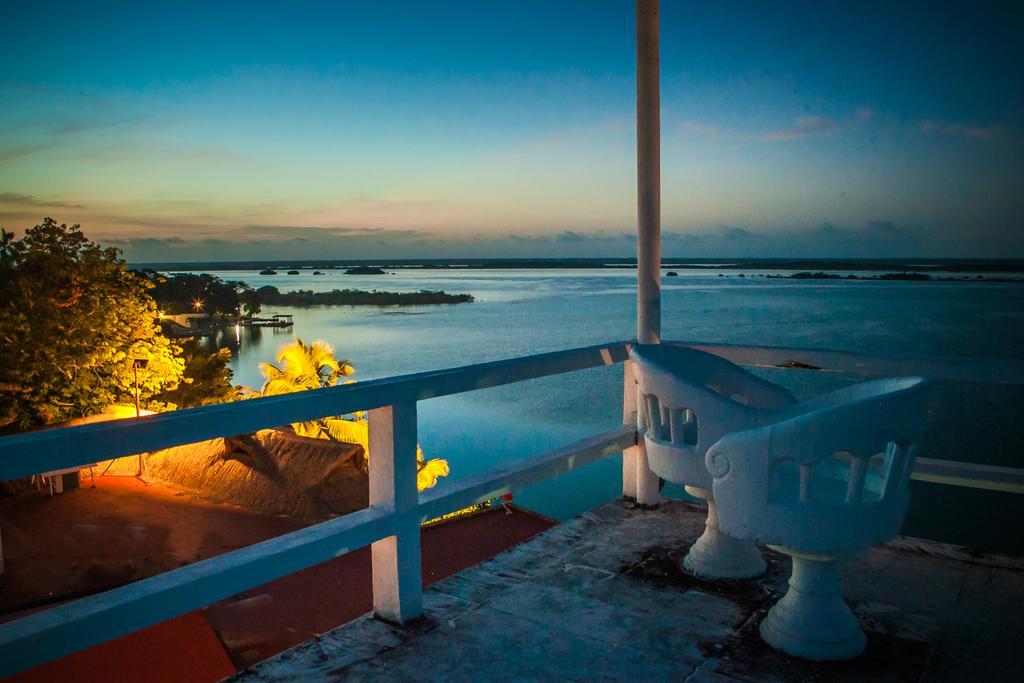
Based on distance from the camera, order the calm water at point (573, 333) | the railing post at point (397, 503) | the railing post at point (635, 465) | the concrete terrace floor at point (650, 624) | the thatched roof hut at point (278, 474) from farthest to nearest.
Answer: the calm water at point (573, 333), the thatched roof hut at point (278, 474), the railing post at point (635, 465), the railing post at point (397, 503), the concrete terrace floor at point (650, 624)

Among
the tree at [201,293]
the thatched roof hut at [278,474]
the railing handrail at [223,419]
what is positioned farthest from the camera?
the tree at [201,293]

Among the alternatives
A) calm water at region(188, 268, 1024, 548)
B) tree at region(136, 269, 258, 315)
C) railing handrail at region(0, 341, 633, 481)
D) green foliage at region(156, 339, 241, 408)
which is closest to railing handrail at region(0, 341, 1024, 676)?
railing handrail at region(0, 341, 633, 481)

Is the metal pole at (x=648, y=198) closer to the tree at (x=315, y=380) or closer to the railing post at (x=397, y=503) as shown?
the railing post at (x=397, y=503)

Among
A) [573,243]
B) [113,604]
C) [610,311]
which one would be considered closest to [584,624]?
[113,604]

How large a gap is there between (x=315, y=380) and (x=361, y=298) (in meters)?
83.3

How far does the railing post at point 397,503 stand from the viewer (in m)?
A: 2.21

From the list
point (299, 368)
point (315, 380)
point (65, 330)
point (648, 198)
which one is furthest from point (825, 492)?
point (65, 330)

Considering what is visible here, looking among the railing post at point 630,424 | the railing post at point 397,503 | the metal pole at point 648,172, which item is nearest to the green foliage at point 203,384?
the railing post at point 630,424

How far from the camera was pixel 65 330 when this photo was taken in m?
21.8

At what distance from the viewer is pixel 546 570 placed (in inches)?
109

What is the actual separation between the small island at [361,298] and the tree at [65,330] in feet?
225

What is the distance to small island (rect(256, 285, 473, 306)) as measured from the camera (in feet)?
326

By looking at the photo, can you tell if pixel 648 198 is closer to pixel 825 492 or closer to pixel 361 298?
pixel 825 492

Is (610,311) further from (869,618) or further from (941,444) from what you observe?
(869,618)
